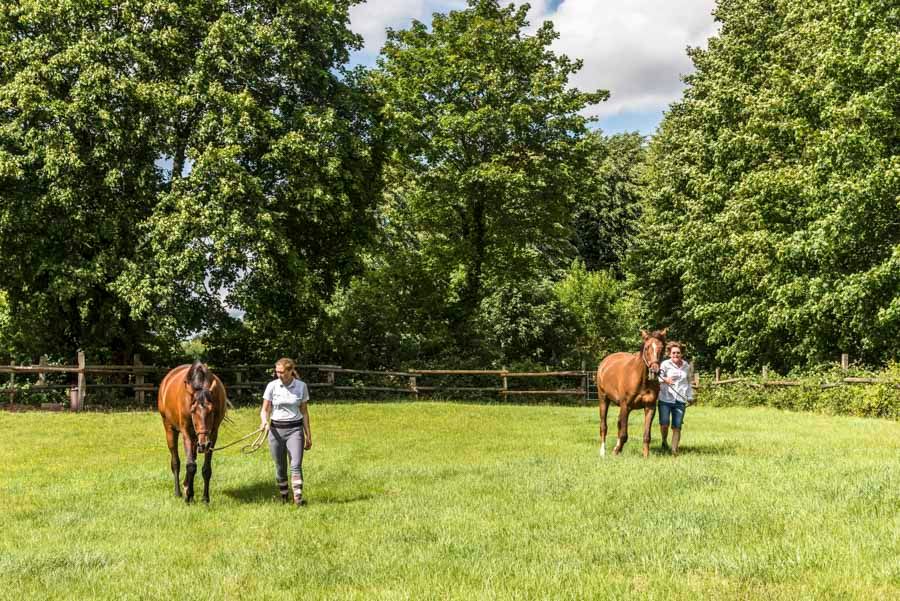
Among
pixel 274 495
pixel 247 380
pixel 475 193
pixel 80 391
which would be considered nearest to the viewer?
pixel 274 495

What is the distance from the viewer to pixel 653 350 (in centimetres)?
1241

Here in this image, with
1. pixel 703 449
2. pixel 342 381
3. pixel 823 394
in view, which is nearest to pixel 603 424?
pixel 703 449

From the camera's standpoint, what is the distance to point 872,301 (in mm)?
25062

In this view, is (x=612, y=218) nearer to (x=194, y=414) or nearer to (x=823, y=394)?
(x=823, y=394)

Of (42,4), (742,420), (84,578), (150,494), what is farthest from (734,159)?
(84,578)

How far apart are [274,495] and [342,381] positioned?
20.1 m

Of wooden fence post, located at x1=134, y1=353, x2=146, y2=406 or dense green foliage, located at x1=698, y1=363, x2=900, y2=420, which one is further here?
wooden fence post, located at x1=134, y1=353, x2=146, y2=406

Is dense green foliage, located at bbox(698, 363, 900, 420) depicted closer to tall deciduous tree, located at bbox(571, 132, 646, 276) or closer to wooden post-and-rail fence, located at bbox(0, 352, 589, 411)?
wooden post-and-rail fence, located at bbox(0, 352, 589, 411)

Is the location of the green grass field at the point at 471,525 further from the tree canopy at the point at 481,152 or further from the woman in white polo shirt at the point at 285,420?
the tree canopy at the point at 481,152

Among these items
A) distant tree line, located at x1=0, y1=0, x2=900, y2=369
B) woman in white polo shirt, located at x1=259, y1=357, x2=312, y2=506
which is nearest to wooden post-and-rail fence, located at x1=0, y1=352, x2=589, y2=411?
distant tree line, located at x1=0, y1=0, x2=900, y2=369

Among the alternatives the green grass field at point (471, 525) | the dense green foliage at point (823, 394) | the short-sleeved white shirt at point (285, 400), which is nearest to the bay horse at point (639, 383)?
the green grass field at point (471, 525)

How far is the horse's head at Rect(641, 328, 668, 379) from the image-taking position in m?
12.4

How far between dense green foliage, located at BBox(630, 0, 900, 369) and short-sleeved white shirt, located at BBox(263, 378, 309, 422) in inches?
815

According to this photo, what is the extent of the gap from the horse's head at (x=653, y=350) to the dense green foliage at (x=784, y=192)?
14.7 metres
